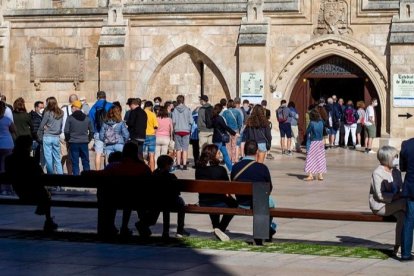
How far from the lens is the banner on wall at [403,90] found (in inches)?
1294

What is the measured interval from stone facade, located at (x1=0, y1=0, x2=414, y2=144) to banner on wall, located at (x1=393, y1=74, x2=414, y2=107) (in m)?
0.16

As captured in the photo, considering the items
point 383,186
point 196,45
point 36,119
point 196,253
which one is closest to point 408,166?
point 383,186

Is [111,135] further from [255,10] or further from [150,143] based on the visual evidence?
[255,10]

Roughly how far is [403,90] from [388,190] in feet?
63.6

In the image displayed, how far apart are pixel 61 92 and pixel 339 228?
21332 millimetres

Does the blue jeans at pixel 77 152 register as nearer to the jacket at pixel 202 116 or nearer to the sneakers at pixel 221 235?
the jacket at pixel 202 116

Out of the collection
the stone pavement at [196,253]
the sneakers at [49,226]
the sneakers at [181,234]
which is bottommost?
the stone pavement at [196,253]

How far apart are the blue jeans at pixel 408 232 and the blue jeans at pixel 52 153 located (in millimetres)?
10160

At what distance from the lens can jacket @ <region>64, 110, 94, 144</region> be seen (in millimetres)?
22406

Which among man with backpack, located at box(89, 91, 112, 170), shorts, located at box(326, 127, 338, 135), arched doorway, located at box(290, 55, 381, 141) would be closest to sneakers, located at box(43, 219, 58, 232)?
man with backpack, located at box(89, 91, 112, 170)

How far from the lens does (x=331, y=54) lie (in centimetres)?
3462

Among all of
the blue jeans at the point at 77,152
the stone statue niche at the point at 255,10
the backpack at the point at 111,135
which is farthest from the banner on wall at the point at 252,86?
the blue jeans at the point at 77,152

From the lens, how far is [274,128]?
35156 mm

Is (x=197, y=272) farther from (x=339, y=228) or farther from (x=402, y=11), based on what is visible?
(x=402, y=11)
